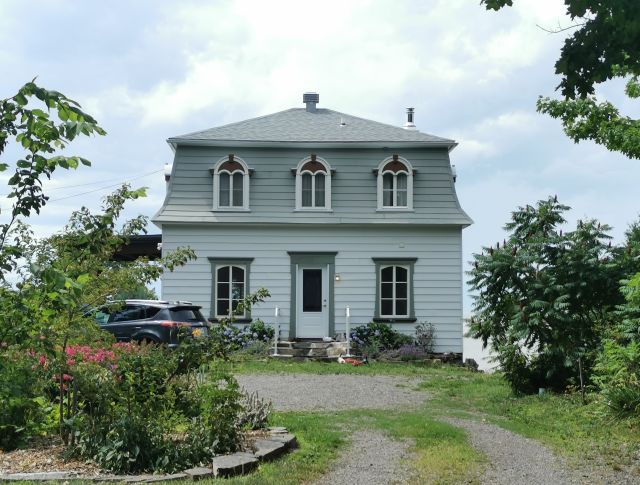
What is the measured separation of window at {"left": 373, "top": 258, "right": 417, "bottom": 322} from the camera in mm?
23406

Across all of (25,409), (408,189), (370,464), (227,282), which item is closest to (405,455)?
(370,464)

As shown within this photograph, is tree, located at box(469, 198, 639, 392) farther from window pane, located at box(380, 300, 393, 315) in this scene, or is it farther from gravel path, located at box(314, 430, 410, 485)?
window pane, located at box(380, 300, 393, 315)

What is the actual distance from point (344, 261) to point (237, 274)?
328 cm

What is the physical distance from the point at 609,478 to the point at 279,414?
4.88 m

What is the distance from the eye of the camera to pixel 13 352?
7.83 metres

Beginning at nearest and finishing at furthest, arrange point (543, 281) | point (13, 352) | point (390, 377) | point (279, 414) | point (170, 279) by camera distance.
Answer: point (13, 352) < point (279, 414) < point (543, 281) < point (390, 377) < point (170, 279)

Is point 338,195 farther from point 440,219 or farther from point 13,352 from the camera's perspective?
point 13,352

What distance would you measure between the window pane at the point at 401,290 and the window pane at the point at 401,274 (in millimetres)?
130

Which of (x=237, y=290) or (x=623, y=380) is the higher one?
(x=237, y=290)

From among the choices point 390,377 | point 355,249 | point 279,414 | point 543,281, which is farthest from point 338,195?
point 279,414

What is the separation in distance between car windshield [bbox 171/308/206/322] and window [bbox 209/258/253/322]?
3.72 meters

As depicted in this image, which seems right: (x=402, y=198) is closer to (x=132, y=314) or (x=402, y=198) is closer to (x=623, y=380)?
(x=132, y=314)

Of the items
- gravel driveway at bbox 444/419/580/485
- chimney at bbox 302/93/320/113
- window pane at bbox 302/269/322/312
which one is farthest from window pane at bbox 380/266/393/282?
gravel driveway at bbox 444/419/580/485

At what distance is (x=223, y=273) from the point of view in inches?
925
